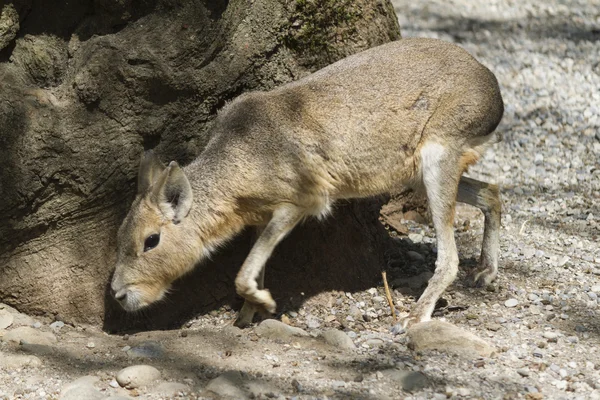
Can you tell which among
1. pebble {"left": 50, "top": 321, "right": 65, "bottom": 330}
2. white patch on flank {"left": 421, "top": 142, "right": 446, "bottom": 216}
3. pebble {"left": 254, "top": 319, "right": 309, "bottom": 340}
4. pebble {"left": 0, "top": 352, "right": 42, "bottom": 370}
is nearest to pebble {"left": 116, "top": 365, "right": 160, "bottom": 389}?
pebble {"left": 0, "top": 352, "right": 42, "bottom": 370}

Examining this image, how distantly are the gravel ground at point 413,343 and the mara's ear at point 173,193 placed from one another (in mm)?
785

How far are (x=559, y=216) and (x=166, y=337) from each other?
4.02 metres

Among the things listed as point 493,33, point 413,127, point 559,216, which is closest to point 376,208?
point 413,127

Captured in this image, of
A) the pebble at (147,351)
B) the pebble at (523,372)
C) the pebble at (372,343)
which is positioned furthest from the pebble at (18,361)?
the pebble at (523,372)

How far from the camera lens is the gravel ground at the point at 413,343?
449 centimetres

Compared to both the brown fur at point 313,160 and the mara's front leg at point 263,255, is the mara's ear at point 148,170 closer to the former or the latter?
Answer: the brown fur at point 313,160

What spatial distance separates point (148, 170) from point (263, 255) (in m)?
0.94

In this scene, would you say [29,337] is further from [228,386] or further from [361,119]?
[361,119]

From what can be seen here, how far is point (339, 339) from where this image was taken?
16.7 feet

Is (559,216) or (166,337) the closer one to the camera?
(166,337)

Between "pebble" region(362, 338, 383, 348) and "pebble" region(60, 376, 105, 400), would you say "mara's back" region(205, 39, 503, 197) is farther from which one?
"pebble" region(60, 376, 105, 400)

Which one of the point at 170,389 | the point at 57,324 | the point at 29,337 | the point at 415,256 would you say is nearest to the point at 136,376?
the point at 170,389

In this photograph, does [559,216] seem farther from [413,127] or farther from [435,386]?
[435,386]

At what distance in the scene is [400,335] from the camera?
5312 millimetres
